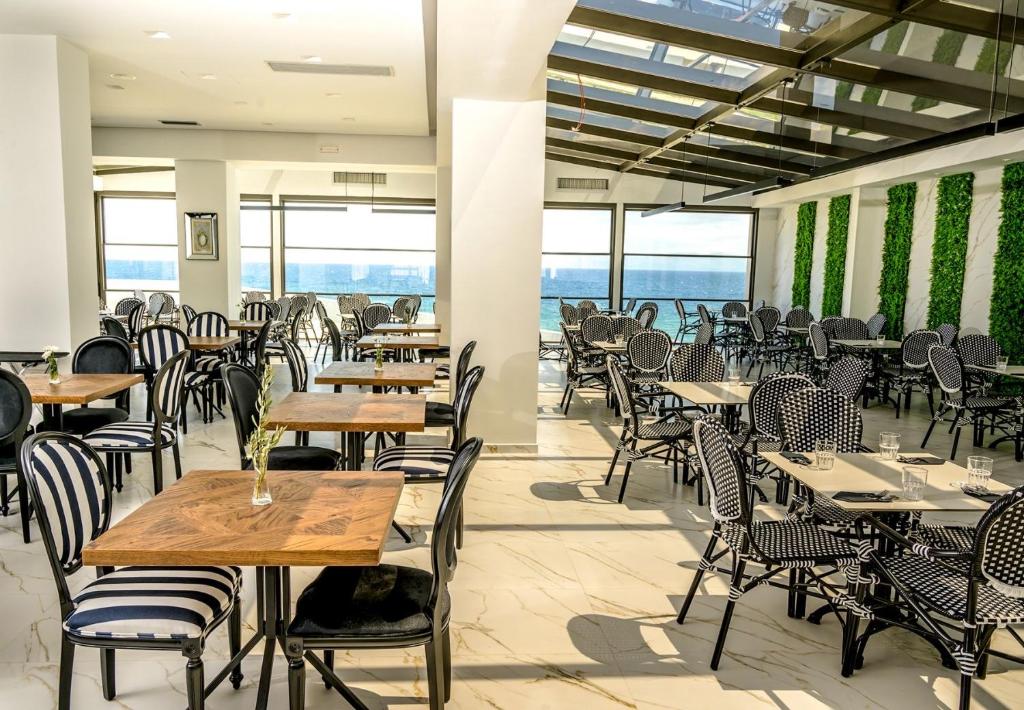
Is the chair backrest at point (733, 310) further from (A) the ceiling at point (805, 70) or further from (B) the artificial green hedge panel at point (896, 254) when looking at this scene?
(A) the ceiling at point (805, 70)

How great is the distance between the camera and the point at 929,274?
10602 millimetres

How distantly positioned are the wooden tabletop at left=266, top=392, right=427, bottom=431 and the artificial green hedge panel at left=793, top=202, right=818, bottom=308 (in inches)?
435

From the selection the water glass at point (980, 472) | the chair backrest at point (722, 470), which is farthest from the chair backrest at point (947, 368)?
the chair backrest at point (722, 470)

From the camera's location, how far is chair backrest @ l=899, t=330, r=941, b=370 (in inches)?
330

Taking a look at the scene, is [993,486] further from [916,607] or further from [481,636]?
[481,636]

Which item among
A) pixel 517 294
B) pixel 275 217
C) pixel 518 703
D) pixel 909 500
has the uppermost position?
pixel 275 217

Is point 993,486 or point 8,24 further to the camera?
point 8,24

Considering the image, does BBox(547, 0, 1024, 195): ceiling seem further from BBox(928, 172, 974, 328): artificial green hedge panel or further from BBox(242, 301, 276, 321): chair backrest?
BBox(242, 301, 276, 321): chair backrest

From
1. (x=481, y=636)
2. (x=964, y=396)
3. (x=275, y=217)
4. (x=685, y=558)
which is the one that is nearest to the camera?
(x=481, y=636)

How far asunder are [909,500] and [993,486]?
419 millimetres

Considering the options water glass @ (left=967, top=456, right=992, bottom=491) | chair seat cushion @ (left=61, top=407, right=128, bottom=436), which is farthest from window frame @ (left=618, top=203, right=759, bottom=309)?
water glass @ (left=967, top=456, right=992, bottom=491)

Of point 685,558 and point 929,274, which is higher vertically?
point 929,274

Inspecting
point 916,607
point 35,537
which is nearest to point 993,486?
point 916,607

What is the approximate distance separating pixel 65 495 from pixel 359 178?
12.5m
